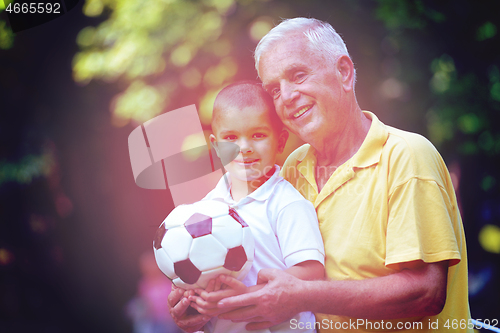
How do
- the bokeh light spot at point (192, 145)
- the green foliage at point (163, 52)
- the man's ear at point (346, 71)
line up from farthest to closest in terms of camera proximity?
the green foliage at point (163, 52), the bokeh light spot at point (192, 145), the man's ear at point (346, 71)

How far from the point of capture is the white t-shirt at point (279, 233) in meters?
1.17

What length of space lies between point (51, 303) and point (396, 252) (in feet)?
4.98

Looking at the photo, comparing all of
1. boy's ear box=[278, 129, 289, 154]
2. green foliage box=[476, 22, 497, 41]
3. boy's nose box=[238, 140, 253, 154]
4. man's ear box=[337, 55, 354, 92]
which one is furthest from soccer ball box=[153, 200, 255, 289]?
green foliage box=[476, 22, 497, 41]

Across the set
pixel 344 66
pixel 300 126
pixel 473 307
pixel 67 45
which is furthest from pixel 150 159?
pixel 473 307

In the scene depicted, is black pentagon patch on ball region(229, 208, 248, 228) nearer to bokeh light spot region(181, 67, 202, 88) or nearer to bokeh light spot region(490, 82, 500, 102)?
bokeh light spot region(181, 67, 202, 88)

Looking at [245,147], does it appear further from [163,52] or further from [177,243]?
[163,52]

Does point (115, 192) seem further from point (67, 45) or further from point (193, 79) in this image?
point (67, 45)

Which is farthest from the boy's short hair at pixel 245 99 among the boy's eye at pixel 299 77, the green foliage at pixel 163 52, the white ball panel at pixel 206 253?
the white ball panel at pixel 206 253

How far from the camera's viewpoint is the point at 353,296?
1146mm

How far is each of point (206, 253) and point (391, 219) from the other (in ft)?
1.93

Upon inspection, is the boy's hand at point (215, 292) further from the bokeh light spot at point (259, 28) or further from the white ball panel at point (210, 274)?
the bokeh light spot at point (259, 28)

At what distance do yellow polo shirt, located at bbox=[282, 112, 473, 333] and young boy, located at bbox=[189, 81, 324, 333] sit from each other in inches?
3.2

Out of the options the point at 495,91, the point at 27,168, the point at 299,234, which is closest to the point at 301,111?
the point at 299,234

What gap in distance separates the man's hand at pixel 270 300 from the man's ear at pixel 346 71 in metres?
0.72
